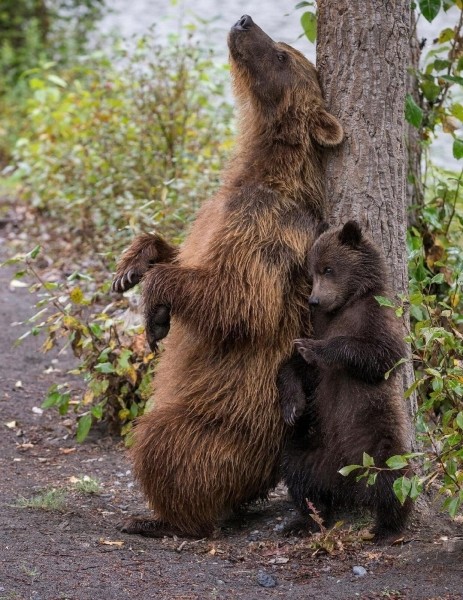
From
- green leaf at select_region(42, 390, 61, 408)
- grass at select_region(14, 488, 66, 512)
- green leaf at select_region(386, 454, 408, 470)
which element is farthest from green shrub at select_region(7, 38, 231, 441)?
green leaf at select_region(386, 454, 408, 470)

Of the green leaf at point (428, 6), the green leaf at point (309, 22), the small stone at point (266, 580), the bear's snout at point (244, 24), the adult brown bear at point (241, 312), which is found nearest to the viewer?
the small stone at point (266, 580)

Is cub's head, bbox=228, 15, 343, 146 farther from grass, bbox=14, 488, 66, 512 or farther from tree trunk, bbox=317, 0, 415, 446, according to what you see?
grass, bbox=14, 488, 66, 512

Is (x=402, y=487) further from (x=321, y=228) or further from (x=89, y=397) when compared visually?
(x=89, y=397)

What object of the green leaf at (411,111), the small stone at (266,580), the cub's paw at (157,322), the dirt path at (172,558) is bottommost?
the small stone at (266,580)

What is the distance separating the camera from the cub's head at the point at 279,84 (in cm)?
509

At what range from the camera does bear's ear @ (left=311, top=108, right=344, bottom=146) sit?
16.4ft

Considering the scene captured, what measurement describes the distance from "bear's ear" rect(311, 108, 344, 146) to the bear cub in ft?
1.62

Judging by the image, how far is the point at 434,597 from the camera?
13.0 ft

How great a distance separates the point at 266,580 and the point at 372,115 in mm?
2285

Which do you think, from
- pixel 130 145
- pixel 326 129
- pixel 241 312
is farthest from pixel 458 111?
pixel 130 145

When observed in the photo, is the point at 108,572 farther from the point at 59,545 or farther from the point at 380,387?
the point at 380,387

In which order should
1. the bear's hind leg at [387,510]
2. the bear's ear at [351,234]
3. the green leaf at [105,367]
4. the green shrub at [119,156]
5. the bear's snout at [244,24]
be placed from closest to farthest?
1. the bear's hind leg at [387,510]
2. the bear's ear at [351,234]
3. the bear's snout at [244,24]
4. the green leaf at [105,367]
5. the green shrub at [119,156]

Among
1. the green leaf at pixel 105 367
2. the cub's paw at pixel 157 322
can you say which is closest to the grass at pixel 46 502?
the green leaf at pixel 105 367

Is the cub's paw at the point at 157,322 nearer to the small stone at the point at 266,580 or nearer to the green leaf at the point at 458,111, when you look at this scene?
the small stone at the point at 266,580
